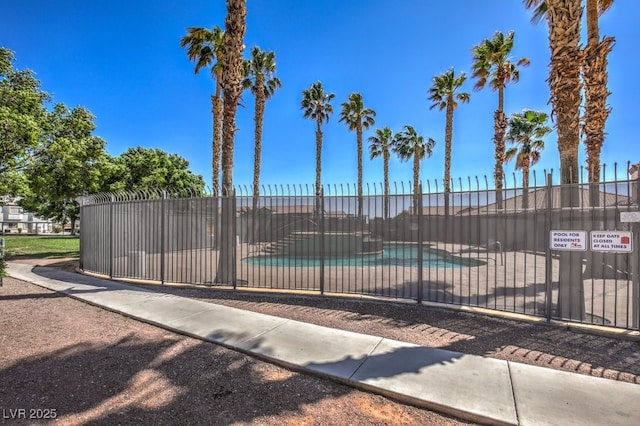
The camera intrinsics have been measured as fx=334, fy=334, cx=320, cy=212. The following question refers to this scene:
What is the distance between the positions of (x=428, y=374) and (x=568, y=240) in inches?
138

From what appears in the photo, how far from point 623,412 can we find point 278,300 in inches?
222

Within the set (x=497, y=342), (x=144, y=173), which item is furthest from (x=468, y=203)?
(x=144, y=173)

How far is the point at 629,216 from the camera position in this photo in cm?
493

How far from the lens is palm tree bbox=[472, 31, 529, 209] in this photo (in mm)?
18266

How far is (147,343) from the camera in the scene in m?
4.86

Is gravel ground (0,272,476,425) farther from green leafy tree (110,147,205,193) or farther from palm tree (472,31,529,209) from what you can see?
green leafy tree (110,147,205,193)

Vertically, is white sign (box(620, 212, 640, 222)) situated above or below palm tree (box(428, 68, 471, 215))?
below

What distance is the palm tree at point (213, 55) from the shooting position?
56.3 ft

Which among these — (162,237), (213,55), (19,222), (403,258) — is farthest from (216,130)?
(19,222)

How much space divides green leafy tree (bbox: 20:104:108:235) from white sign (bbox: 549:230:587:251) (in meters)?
18.0

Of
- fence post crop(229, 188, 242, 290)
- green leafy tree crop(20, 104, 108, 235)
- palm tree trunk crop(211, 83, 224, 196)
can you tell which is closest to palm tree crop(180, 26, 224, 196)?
A: palm tree trunk crop(211, 83, 224, 196)

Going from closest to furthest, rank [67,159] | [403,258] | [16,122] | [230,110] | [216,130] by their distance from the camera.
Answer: [403,258]
[230,110]
[16,122]
[67,159]
[216,130]

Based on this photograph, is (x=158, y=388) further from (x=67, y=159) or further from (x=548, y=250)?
(x=67, y=159)

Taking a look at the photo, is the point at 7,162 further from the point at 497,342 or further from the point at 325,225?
the point at 497,342
